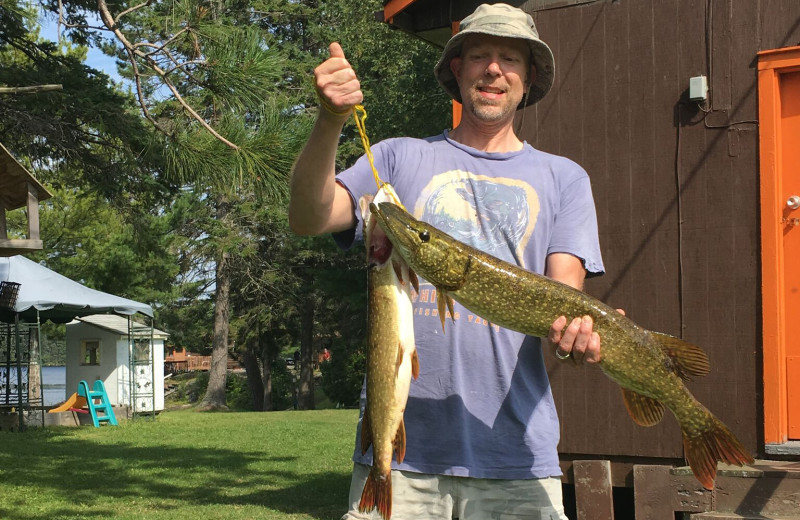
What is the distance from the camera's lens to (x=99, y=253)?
32438mm

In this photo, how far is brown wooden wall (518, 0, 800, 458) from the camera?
741cm

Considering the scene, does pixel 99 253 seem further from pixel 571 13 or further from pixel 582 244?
pixel 582 244

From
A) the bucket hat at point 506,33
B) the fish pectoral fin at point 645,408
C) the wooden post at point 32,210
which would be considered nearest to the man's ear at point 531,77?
the bucket hat at point 506,33

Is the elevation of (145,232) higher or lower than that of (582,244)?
higher

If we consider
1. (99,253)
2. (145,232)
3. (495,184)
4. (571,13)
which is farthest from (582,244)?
(99,253)

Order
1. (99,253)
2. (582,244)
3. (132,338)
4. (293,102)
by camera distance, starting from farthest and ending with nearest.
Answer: (99,253)
(132,338)
(293,102)
(582,244)

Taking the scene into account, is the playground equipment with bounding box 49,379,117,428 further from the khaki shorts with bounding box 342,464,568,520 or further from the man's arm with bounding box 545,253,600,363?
the man's arm with bounding box 545,253,600,363

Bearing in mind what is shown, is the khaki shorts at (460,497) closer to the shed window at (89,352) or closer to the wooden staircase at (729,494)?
the wooden staircase at (729,494)

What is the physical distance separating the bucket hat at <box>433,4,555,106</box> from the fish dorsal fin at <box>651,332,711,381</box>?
120cm

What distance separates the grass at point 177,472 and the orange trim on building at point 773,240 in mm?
4770

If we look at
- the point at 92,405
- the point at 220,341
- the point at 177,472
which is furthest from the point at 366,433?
the point at 220,341

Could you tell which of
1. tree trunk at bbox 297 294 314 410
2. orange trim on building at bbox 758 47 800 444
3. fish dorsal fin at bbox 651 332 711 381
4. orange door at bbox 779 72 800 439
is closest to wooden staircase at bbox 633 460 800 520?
orange trim on building at bbox 758 47 800 444

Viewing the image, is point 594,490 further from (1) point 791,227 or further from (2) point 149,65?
(2) point 149,65

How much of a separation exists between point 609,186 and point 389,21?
2926 millimetres
